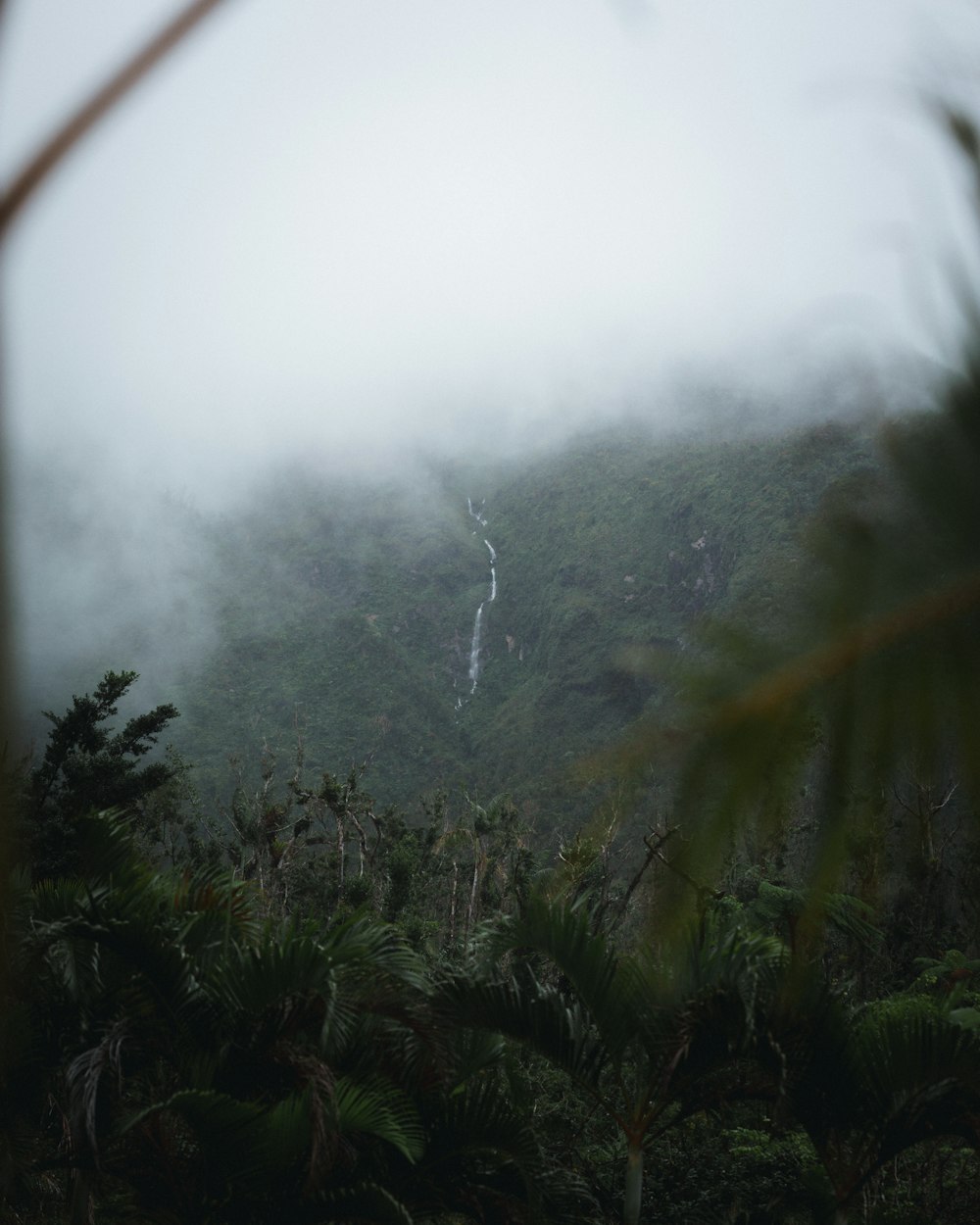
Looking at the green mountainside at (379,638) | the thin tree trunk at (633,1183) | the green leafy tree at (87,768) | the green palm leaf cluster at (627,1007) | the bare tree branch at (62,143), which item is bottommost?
the thin tree trunk at (633,1183)

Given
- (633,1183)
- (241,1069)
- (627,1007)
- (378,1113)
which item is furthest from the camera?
(633,1183)

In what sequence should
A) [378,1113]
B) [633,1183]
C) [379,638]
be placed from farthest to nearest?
[379,638]
[633,1183]
[378,1113]

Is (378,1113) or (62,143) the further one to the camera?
(378,1113)

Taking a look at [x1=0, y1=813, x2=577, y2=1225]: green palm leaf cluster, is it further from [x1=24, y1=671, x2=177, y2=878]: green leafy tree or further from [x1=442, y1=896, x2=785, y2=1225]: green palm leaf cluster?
[x1=24, y1=671, x2=177, y2=878]: green leafy tree

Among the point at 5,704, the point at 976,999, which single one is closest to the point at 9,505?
the point at 5,704

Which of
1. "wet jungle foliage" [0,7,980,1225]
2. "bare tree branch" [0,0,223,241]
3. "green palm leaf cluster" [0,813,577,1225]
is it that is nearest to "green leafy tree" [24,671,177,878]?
"wet jungle foliage" [0,7,980,1225]

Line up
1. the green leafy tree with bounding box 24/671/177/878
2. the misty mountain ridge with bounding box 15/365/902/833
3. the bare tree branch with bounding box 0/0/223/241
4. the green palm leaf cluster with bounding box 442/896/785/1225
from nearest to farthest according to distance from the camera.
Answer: the bare tree branch with bounding box 0/0/223/241
the green palm leaf cluster with bounding box 442/896/785/1225
the green leafy tree with bounding box 24/671/177/878
the misty mountain ridge with bounding box 15/365/902/833

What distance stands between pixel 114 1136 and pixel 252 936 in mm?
1102

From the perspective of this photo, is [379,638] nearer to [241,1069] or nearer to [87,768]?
[87,768]

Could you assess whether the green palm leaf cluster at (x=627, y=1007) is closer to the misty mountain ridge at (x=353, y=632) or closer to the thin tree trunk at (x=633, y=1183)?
the thin tree trunk at (x=633, y=1183)

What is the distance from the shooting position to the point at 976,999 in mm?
8812

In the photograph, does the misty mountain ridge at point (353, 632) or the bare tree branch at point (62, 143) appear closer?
the bare tree branch at point (62, 143)

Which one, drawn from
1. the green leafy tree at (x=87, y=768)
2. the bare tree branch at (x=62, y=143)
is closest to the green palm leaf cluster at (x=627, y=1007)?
the bare tree branch at (x=62, y=143)

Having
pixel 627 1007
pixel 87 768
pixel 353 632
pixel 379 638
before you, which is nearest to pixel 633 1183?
pixel 627 1007
